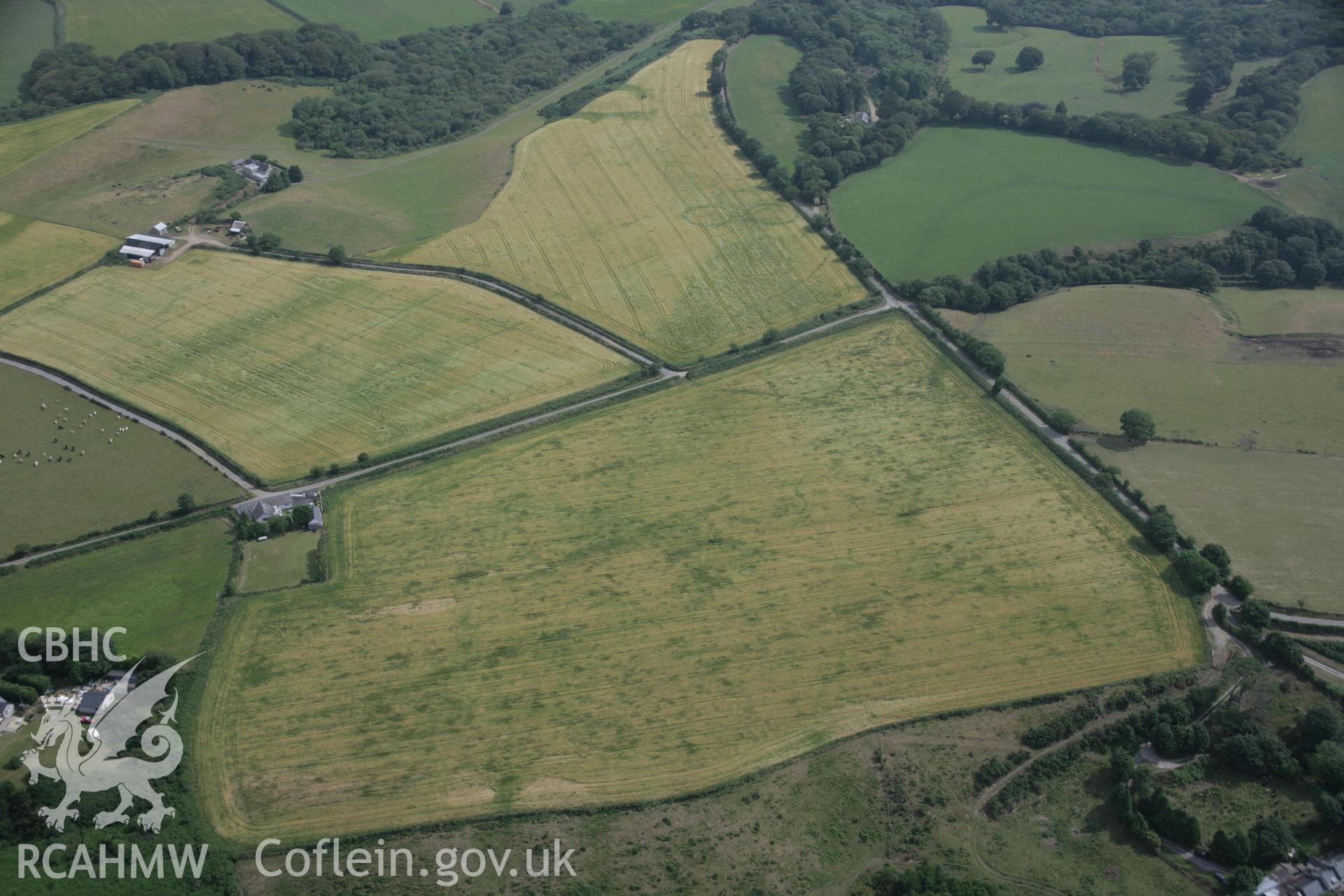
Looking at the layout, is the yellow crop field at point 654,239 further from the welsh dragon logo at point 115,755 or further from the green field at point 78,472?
the welsh dragon logo at point 115,755

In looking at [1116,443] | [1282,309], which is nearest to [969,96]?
[1282,309]

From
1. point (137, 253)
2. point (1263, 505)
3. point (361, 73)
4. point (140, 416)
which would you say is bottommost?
point (1263, 505)

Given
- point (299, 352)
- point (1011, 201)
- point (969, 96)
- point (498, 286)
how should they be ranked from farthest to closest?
point (969, 96) < point (1011, 201) < point (498, 286) < point (299, 352)

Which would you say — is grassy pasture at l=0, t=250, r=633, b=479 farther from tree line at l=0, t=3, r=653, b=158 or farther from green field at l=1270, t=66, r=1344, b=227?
green field at l=1270, t=66, r=1344, b=227

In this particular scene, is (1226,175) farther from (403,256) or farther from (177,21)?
(177,21)

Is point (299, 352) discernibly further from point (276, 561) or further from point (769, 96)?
point (769, 96)

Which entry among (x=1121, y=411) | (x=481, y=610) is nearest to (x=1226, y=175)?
(x=1121, y=411)

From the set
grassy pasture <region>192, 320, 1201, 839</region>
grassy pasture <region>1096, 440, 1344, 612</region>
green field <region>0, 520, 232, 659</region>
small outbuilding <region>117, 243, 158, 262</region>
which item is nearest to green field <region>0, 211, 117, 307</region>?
small outbuilding <region>117, 243, 158, 262</region>
